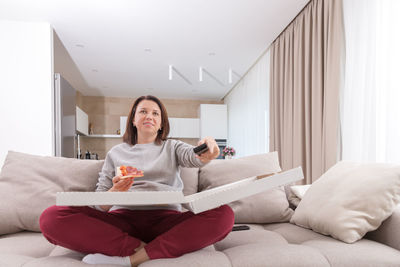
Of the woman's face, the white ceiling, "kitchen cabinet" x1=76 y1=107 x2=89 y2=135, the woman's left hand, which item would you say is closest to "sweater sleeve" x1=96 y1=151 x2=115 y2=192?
the woman's face

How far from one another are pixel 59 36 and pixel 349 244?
4.07 metres

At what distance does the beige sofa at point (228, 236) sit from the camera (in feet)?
2.97

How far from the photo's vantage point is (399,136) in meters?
2.05

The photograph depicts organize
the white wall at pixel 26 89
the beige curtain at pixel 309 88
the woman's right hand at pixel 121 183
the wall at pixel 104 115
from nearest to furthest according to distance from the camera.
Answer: the woman's right hand at pixel 121 183, the beige curtain at pixel 309 88, the white wall at pixel 26 89, the wall at pixel 104 115

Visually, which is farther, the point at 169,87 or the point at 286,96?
the point at 169,87

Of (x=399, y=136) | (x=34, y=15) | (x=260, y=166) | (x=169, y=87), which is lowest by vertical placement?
(x=260, y=166)

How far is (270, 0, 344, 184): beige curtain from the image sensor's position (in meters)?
2.67

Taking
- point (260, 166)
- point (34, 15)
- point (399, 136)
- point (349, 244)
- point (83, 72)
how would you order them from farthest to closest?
point (83, 72) < point (34, 15) < point (399, 136) < point (260, 166) < point (349, 244)

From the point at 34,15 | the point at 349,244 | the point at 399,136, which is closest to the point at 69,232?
the point at 349,244

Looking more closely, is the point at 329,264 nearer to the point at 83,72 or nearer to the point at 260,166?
the point at 260,166

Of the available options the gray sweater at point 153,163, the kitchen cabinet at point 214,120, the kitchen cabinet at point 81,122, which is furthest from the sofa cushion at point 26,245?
the kitchen cabinet at point 214,120

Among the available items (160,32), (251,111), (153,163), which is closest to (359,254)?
(153,163)

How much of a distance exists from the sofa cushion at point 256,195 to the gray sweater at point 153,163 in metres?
0.24

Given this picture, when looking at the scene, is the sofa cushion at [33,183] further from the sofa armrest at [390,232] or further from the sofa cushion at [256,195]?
the sofa armrest at [390,232]
